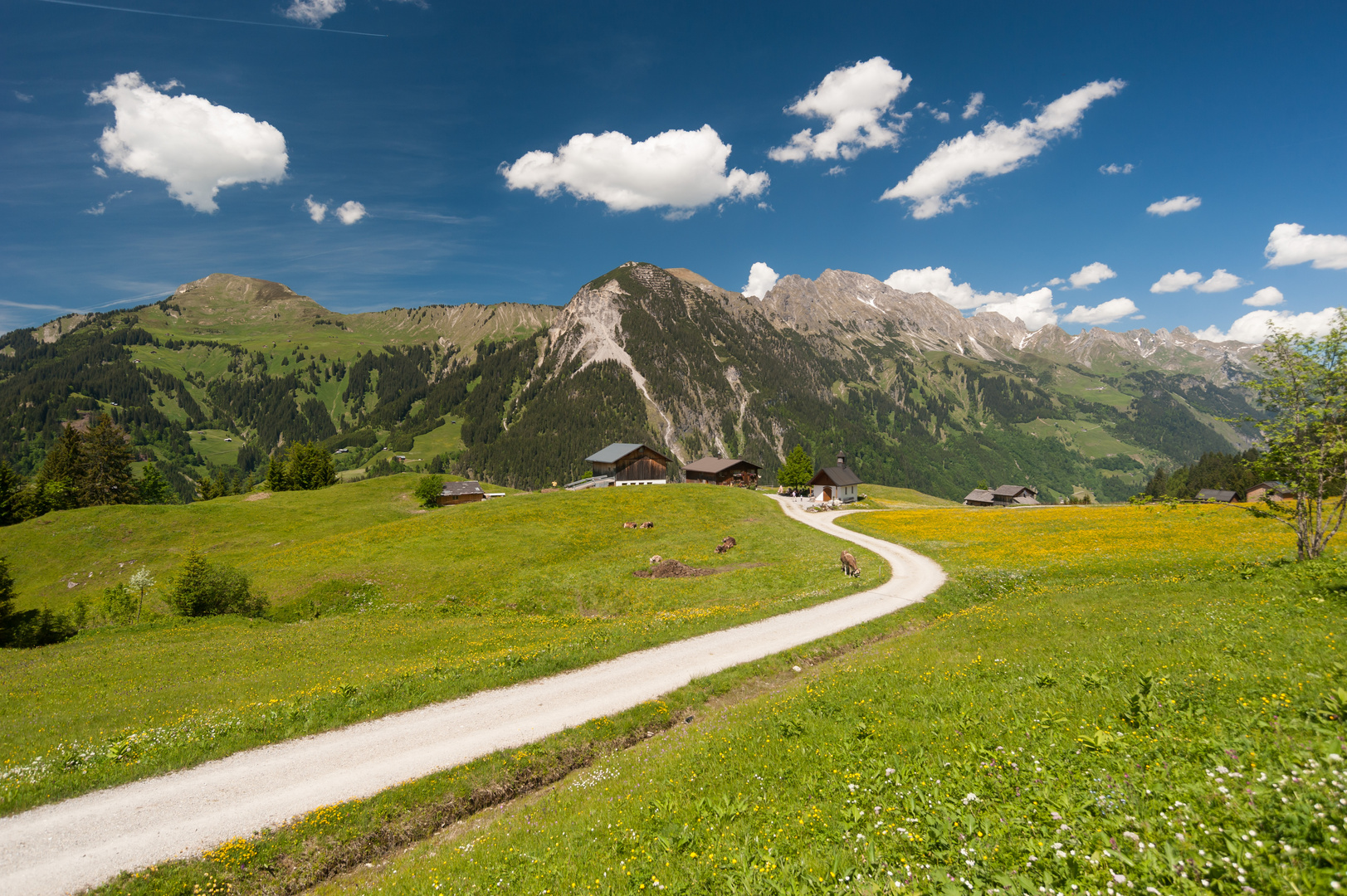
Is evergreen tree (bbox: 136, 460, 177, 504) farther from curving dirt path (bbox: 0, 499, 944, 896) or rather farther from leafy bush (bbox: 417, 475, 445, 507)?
curving dirt path (bbox: 0, 499, 944, 896)

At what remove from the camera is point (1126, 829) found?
246 inches

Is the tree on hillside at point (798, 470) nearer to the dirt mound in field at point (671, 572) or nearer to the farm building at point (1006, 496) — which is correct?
the dirt mound in field at point (671, 572)

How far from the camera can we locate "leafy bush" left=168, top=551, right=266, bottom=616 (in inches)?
1420

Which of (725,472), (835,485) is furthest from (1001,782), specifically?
(725,472)

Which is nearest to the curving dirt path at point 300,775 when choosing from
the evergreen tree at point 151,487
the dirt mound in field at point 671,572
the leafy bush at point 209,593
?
the dirt mound in field at point 671,572

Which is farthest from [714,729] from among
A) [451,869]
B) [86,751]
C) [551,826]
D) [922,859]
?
[86,751]

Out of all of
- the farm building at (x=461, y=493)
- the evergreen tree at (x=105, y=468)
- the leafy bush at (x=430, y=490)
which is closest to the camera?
the leafy bush at (x=430, y=490)

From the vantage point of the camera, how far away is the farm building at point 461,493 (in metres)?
101

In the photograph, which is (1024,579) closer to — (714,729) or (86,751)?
(714,729)

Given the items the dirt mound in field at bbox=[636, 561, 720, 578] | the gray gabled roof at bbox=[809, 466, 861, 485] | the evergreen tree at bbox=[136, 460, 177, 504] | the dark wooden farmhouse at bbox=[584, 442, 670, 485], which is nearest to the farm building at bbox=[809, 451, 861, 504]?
the gray gabled roof at bbox=[809, 466, 861, 485]

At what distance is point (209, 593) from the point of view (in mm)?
36656

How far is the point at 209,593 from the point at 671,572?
33586 millimetres

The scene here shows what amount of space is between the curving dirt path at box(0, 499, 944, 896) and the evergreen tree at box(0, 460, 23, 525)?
98242 millimetres

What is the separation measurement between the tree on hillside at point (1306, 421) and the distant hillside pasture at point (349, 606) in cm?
1898
